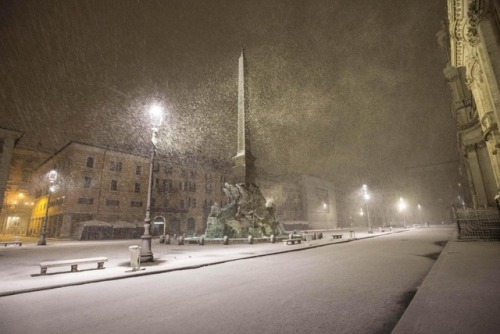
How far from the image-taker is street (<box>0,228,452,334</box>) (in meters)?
4.08

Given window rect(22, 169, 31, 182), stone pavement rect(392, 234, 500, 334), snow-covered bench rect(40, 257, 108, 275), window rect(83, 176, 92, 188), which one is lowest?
stone pavement rect(392, 234, 500, 334)

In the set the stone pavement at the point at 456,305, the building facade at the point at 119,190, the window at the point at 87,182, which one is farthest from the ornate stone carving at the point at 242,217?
the window at the point at 87,182

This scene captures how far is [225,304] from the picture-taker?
523 centimetres

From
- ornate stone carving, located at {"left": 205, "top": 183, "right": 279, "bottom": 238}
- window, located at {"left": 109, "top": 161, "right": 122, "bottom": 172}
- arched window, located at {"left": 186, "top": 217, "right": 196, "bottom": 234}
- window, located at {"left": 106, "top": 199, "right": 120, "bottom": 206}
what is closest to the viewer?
ornate stone carving, located at {"left": 205, "top": 183, "right": 279, "bottom": 238}

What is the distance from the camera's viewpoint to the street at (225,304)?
4.08 m

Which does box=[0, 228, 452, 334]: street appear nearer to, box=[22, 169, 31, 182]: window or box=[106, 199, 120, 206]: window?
box=[106, 199, 120, 206]: window

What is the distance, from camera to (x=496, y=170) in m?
21.8

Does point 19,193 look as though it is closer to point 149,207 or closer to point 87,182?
point 87,182

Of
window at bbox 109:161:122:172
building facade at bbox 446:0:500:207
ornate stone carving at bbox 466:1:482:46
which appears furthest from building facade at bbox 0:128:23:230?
building facade at bbox 446:0:500:207

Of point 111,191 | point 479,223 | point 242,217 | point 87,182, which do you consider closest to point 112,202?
point 111,191

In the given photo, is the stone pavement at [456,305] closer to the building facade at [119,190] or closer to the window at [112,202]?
the building facade at [119,190]

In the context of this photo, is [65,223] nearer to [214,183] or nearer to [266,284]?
[214,183]

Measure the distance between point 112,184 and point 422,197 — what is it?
3584 inches

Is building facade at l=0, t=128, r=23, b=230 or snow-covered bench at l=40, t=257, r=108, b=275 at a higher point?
building facade at l=0, t=128, r=23, b=230
